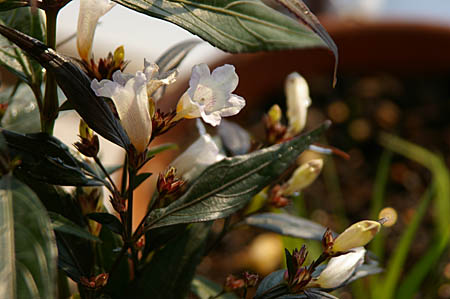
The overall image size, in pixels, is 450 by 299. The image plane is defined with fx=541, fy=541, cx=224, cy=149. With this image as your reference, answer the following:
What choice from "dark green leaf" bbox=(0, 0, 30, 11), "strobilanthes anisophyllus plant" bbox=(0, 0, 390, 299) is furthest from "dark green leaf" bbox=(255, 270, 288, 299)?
"dark green leaf" bbox=(0, 0, 30, 11)

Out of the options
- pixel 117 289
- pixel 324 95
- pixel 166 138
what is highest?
pixel 117 289

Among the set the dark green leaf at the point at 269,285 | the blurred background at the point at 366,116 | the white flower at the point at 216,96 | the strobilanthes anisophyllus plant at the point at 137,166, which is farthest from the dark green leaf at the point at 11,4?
the blurred background at the point at 366,116

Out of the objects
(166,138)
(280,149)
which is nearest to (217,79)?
(280,149)

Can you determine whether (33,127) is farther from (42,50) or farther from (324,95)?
(324,95)

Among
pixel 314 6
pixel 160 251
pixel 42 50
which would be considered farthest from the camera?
pixel 314 6

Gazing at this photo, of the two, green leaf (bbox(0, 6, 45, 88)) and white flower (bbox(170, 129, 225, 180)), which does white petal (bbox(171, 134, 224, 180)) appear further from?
green leaf (bbox(0, 6, 45, 88))

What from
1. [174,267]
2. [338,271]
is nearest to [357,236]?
[338,271]

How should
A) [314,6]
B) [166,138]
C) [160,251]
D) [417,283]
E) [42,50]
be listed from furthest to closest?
[314,6] → [166,138] → [417,283] → [160,251] → [42,50]
